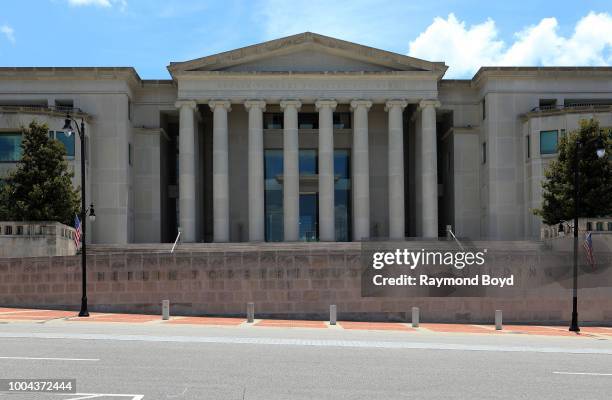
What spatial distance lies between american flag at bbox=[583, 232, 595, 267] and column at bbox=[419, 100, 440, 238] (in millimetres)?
19375

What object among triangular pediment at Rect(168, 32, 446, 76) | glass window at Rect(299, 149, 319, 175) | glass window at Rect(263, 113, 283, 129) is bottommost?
glass window at Rect(299, 149, 319, 175)

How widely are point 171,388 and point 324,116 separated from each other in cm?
5000

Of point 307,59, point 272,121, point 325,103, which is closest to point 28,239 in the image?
point 325,103

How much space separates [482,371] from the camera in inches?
597

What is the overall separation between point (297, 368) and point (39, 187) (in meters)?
35.1

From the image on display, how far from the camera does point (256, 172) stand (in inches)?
2384

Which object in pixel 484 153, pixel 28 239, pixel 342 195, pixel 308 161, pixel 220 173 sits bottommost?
pixel 28 239

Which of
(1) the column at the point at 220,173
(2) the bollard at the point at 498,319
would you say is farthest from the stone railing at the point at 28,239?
(2) the bollard at the point at 498,319

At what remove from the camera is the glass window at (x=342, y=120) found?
223ft

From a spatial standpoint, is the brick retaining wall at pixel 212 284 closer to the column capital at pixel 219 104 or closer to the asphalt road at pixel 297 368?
the asphalt road at pixel 297 368

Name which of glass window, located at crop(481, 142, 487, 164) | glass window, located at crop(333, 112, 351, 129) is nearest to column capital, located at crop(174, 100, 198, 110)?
glass window, located at crop(333, 112, 351, 129)

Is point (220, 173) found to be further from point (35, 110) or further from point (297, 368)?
point (297, 368)

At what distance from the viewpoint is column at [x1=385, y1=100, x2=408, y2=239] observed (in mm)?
61000

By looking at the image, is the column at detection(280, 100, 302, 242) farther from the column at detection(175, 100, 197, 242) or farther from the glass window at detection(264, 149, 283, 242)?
the column at detection(175, 100, 197, 242)
